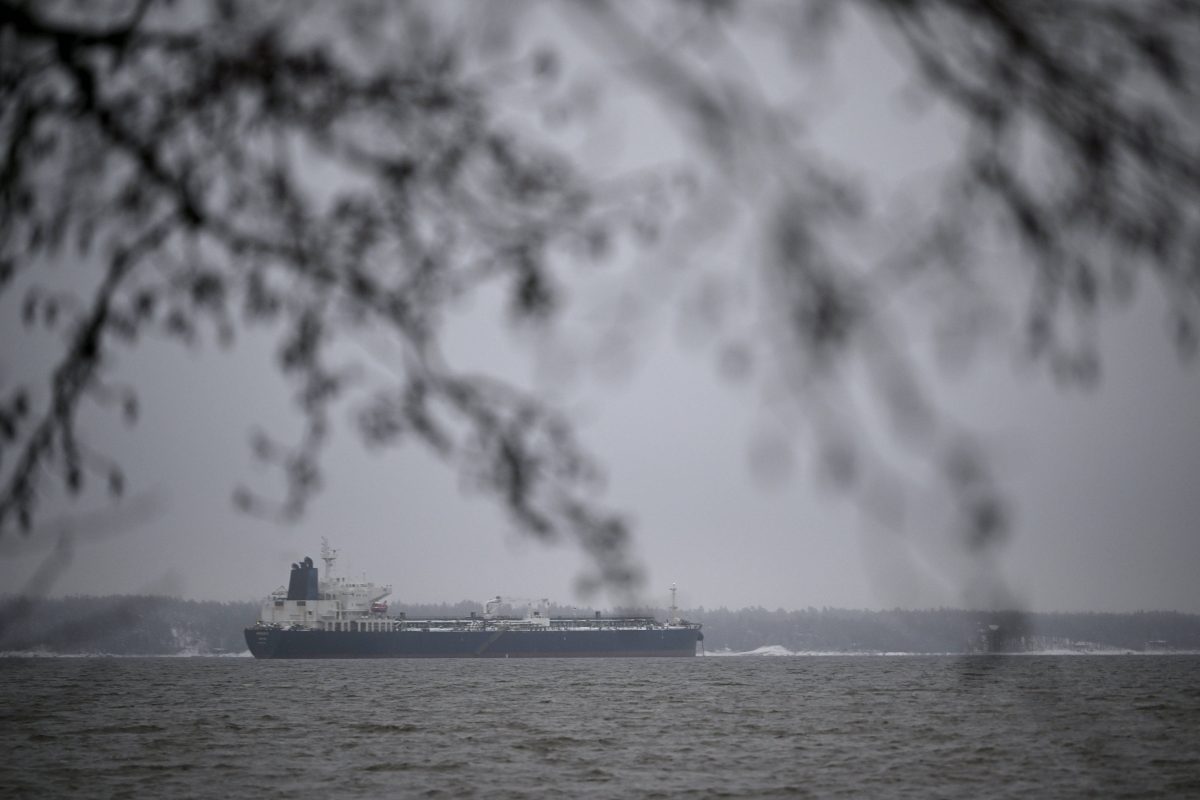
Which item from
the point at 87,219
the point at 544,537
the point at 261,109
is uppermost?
the point at 261,109

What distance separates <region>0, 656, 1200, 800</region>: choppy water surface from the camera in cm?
1480

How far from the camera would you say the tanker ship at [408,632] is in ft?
220

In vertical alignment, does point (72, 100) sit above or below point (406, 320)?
above

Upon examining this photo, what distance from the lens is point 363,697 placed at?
3656 centimetres

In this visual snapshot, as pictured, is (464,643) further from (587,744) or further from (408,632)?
(587,744)

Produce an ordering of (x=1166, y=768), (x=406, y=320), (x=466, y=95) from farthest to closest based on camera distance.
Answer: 1. (x=1166, y=768)
2. (x=406, y=320)
3. (x=466, y=95)

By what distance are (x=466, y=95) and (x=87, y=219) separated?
1055 mm

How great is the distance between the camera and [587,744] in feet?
67.9

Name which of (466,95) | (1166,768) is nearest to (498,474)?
(466,95)

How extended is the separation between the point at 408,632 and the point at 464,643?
170 inches

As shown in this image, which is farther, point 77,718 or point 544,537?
point 77,718

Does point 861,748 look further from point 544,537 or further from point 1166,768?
point 544,537

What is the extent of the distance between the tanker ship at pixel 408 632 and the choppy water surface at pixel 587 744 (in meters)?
28.3

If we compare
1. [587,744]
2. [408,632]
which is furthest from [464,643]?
[587,744]
